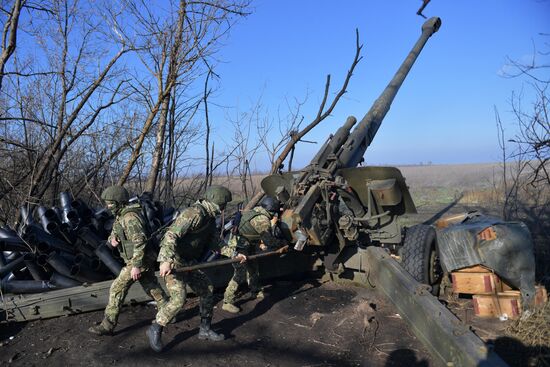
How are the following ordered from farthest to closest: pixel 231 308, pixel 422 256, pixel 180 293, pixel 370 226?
pixel 370 226
pixel 422 256
pixel 231 308
pixel 180 293

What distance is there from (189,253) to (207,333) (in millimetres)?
864

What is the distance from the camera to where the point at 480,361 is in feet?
9.93

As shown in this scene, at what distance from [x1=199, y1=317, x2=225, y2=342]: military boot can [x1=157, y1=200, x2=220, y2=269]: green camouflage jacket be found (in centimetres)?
65

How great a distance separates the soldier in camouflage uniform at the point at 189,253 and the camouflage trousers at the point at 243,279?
0.91 metres

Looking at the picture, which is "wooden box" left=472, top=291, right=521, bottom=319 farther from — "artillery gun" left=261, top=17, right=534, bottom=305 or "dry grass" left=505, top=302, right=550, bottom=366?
"dry grass" left=505, top=302, right=550, bottom=366

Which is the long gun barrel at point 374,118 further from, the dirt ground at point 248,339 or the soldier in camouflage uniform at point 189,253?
the soldier in camouflage uniform at point 189,253

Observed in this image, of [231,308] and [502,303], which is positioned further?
[231,308]

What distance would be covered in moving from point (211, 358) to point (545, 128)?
6.19 m

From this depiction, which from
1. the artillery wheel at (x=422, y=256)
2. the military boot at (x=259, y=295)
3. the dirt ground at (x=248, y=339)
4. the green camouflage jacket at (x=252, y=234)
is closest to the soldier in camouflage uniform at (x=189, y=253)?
the dirt ground at (x=248, y=339)

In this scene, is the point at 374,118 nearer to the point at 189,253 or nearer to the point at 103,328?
the point at 189,253

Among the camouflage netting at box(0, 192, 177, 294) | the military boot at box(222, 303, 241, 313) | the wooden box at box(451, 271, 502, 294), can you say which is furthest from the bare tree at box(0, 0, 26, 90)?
the wooden box at box(451, 271, 502, 294)

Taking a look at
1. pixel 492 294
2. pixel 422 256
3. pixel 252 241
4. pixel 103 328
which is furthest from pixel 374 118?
pixel 103 328

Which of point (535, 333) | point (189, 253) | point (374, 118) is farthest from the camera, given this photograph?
point (374, 118)

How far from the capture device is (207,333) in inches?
197
